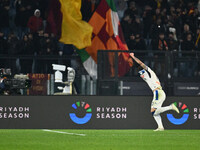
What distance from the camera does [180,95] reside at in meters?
17.8

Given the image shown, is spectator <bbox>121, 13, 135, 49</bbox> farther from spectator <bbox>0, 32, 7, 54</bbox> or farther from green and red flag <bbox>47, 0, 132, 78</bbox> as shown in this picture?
spectator <bbox>0, 32, 7, 54</bbox>

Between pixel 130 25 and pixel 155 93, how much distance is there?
5.19 meters

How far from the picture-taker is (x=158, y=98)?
17.4 metres

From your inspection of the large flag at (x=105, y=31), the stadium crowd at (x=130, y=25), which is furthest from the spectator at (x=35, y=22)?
the large flag at (x=105, y=31)

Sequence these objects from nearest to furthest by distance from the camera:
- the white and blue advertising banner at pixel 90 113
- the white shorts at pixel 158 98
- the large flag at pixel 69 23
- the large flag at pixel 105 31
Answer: the white shorts at pixel 158 98
the white and blue advertising banner at pixel 90 113
the large flag at pixel 69 23
the large flag at pixel 105 31

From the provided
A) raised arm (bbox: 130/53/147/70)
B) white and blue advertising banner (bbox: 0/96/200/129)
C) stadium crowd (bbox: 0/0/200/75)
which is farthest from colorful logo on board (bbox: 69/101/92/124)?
stadium crowd (bbox: 0/0/200/75)

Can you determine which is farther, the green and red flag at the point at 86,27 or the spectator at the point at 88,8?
the spectator at the point at 88,8

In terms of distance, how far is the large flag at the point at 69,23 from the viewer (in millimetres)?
20922

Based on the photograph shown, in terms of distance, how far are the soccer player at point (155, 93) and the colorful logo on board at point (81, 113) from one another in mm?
1924

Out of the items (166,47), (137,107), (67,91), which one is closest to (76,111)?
(67,91)

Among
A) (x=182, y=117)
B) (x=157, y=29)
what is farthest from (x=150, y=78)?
(x=157, y=29)

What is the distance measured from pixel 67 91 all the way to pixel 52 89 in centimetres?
46

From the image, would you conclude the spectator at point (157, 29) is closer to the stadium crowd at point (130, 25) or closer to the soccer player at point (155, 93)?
the stadium crowd at point (130, 25)

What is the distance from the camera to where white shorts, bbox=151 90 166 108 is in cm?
1738
